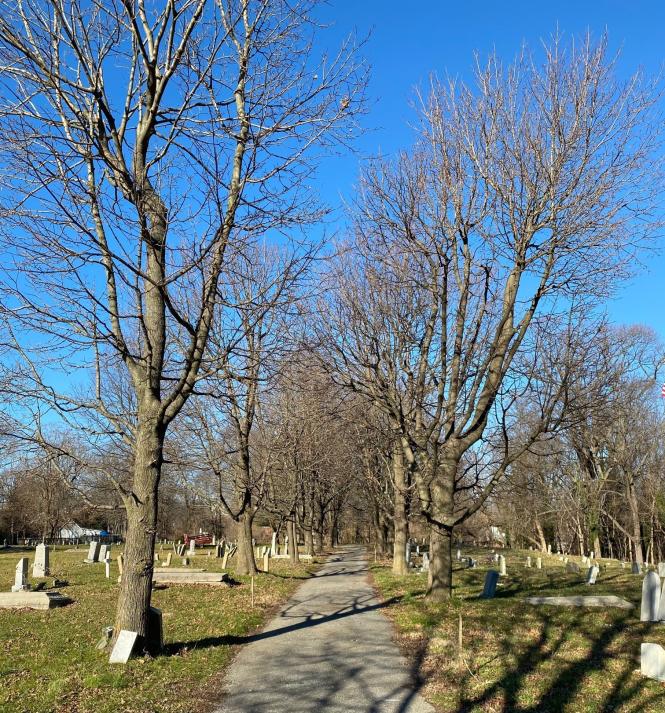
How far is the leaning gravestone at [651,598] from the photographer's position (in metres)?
11.1

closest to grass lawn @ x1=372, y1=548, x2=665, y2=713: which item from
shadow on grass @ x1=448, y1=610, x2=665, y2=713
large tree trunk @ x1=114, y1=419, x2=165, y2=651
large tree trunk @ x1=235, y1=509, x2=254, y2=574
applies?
shadow on grass @ x1=448, y1=610, x2=665, y2=713

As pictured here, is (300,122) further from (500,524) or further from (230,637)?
(500,524)

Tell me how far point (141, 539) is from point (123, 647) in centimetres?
126

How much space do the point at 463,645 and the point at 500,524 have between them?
5475cm

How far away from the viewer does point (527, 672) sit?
25.1ft

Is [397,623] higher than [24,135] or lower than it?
lower

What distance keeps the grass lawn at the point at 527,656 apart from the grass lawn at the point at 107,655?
8.48 feet

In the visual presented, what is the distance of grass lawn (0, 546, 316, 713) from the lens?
21.8 ft

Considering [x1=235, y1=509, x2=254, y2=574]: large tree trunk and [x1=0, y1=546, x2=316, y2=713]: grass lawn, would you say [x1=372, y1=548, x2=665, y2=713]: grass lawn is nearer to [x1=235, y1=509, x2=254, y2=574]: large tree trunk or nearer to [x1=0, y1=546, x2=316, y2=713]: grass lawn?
[x1=0, y1=546, x2=316, y2=713]: grass lawn

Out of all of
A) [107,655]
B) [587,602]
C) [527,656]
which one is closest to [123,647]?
[107,655]

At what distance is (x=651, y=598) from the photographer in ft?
36.5

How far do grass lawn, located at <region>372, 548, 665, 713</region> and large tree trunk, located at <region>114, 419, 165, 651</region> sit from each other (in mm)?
3457

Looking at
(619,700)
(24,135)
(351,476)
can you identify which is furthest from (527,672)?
(351,476)

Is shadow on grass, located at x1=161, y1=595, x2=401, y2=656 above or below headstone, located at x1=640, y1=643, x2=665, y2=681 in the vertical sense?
below
